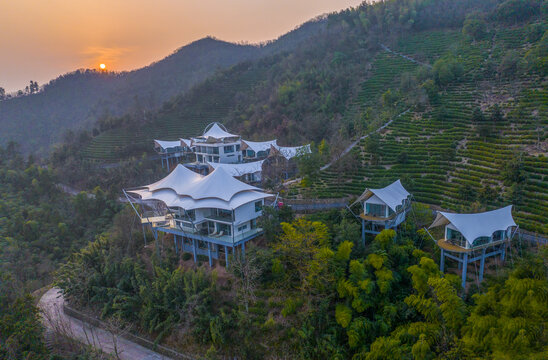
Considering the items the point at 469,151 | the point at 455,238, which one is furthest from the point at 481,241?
the point at 469,151

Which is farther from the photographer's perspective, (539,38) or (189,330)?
(539,38)

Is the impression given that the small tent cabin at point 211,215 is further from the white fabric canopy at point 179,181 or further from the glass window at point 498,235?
the glass window at point 498,235

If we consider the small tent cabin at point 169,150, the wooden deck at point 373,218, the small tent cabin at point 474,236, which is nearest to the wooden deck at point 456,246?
the small tent cabin at point 474,236

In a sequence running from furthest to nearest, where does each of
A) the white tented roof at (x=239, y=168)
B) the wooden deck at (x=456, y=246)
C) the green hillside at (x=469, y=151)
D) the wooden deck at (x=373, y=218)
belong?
the white tented roof at (x=239, y=168) < the green hillside at (x=469, y=151) < the wooden deck at (x=373, y=218) < the wooden deck at (x=456, y=246)

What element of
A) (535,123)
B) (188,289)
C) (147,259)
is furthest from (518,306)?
(535,123)

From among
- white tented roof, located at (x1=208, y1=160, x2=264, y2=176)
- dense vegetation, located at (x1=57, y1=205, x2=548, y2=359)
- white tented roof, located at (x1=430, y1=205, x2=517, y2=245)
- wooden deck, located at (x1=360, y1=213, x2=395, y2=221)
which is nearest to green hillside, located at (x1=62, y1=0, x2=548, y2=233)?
white tented roof, located at (x1=430, y1=205, x2=517, y2=245)

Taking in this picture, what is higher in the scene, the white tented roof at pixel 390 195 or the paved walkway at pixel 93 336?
the white tented roof at pixel 390 195

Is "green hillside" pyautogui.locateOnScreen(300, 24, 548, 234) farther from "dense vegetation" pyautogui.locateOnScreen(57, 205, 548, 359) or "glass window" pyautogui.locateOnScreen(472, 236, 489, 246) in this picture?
"dense vegetation" pyautogui.locateOnScreen(57, 205, 548, 359)

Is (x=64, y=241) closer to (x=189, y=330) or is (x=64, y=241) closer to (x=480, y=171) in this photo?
(x=189, y=330)
